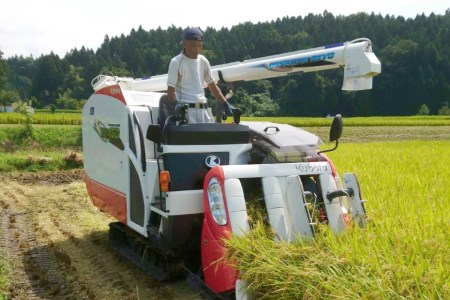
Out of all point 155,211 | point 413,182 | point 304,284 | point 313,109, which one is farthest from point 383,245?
point 313,109

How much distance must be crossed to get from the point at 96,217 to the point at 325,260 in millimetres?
5991

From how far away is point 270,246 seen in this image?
3824 mm

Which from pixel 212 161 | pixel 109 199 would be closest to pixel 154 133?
pixel 212 161

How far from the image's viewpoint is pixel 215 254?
13.8 ft

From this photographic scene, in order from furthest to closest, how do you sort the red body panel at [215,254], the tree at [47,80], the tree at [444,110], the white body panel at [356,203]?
the tree at [47,80]
the tree at [444,110]
the white body panel at [356,203]
the red body panel at [215,254]

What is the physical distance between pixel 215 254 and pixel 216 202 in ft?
1.55

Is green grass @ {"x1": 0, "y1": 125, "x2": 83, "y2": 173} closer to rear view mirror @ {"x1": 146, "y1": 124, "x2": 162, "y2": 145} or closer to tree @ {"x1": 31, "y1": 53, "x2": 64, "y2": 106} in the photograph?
rear view mirror @ {"x1": 146, "y1": 124, "x2": 162, "y2": 145}

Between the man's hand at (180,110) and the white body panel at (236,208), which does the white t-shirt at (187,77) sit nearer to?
the man's hand at (180,110)

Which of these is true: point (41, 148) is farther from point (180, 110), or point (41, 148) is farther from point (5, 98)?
point (5, 98)

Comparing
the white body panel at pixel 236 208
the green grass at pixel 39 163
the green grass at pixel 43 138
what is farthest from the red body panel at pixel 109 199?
the green grass at pixel 43 138

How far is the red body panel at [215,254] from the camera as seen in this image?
4016 millimetres

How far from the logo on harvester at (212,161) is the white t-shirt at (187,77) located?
882mm

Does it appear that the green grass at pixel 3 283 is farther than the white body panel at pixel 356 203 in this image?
Yes

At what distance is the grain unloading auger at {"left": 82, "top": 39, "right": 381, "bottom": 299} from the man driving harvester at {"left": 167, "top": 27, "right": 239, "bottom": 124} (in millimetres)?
248
